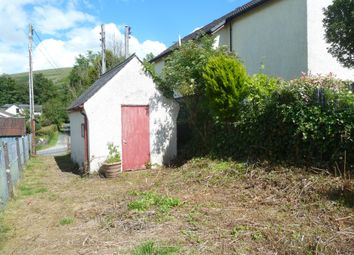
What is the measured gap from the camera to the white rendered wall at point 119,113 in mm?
11500

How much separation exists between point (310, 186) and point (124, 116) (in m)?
6.96

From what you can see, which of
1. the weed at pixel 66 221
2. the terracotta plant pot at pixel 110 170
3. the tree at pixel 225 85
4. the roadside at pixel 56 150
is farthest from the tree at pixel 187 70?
the roadside at pixel 56 150

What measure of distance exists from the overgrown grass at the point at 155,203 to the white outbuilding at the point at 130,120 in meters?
4.63

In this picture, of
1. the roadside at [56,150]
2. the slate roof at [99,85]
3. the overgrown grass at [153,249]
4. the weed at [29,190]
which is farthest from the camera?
the roadside at [56,150]

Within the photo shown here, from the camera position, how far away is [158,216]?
243 inches

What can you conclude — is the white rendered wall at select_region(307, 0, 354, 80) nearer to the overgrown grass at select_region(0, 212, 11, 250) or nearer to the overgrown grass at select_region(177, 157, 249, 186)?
Result: the overgrown grass at select_region(177, 157, 249, 186)


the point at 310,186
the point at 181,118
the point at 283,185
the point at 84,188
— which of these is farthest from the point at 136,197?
the point at 181,118

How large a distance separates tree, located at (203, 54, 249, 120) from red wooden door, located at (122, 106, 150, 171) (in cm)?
281

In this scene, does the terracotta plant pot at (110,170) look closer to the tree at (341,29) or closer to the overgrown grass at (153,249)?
the overgrown grass at (153,249)

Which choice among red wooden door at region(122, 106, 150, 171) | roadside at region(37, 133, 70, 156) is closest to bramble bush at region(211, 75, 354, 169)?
red wooden door at region(122, 106, 150, 171)

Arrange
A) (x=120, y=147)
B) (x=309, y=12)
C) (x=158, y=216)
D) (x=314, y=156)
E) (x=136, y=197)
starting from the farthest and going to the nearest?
(x=309, y=12), (x=120, y=147), (x=314, y=156), (x=136, y=197), (x=158, y=216)

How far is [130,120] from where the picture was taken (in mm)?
12102

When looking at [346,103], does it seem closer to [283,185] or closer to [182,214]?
[283,185]

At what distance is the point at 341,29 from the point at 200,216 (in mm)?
7725
